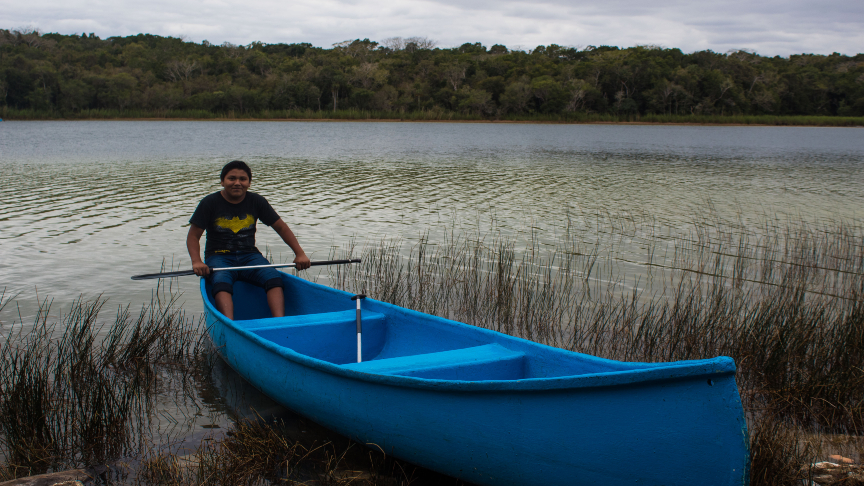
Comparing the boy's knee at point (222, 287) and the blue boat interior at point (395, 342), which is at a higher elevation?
the boy's knee at point (222, 287)

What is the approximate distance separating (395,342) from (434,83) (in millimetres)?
72926

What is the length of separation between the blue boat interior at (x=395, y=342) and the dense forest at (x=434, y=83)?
59974 millimetres

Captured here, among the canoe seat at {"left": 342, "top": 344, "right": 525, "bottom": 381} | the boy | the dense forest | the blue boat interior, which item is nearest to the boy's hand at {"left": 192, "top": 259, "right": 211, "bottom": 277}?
the boy

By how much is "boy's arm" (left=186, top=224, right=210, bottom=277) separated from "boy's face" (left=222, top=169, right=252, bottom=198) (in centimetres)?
40

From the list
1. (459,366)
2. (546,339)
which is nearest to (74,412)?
(459,366)

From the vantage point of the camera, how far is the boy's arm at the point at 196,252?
15.8 feet

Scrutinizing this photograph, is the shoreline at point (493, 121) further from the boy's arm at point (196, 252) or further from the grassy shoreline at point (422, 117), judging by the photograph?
the boy's arm at point (196, 252)

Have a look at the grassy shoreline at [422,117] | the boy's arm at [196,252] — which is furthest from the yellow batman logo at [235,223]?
the grassy shoreline at [422,117]

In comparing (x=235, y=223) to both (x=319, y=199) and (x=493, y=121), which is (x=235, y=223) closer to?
(x=319, y=199)

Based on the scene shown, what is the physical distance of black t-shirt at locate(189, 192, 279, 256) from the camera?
513 cm

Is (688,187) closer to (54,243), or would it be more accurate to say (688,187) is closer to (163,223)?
(163,223)

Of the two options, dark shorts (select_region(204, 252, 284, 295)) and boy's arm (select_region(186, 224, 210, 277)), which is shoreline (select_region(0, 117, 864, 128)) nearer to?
dark shorts (select_region(204, 252, 284, 295))

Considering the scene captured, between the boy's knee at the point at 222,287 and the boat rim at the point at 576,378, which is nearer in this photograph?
the boat rim at the point at 576,378

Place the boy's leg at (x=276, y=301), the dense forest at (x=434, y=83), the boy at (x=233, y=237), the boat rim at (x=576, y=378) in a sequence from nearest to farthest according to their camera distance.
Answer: the boat rim at (x=576, y=378) → the boy at (x=233, y=237) → the boy's leg at (x=276, y=301) → the dense forest at (x=434, y=83)
